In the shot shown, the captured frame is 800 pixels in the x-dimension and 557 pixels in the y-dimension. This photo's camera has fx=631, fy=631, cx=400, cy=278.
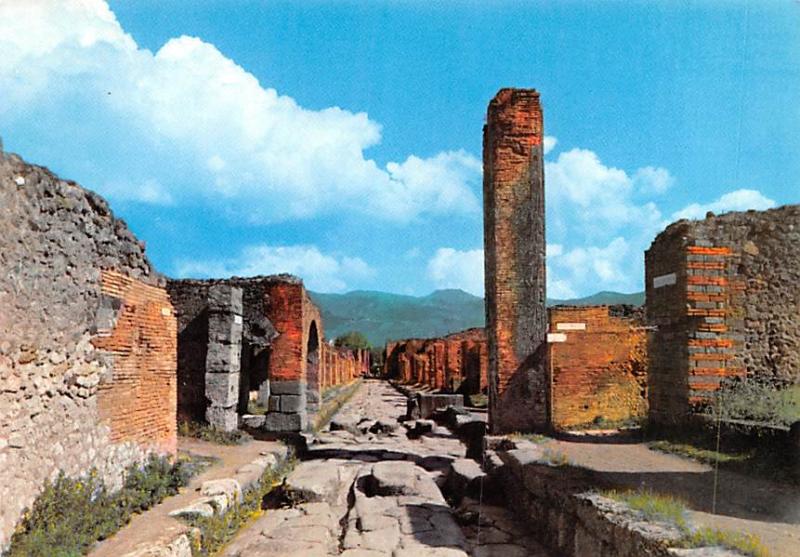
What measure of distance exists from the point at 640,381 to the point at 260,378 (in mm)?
13627

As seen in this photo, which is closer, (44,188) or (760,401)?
(44,188)

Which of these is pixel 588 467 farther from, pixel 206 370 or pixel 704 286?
pixel 206 370

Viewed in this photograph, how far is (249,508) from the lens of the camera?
777cm

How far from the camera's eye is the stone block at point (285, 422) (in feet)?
44.1

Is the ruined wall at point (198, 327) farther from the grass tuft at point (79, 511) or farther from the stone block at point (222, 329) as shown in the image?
the grass tuft at point (79, 511)

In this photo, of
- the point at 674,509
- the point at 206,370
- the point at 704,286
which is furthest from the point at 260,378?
the point at 674,509

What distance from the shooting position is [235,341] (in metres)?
12.6

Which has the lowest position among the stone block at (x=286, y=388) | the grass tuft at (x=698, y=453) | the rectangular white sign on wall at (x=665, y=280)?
the grass tuft at (x=698, y=453)

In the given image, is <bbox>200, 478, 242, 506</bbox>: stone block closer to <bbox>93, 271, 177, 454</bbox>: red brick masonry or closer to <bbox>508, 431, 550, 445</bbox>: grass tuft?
<bbox>93, 271, 177, 454</bbox>: red brick masonry

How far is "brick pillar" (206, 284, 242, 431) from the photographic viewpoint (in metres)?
12.1

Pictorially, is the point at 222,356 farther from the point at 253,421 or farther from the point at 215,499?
the point at 215,499

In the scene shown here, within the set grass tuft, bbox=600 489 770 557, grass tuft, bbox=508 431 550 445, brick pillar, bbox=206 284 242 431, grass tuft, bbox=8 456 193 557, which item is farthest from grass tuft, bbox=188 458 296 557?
grass tuft, bbox=508 431 550 445

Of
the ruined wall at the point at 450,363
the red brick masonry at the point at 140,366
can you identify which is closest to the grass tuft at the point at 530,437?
the red brick masonry at the point at 140,366

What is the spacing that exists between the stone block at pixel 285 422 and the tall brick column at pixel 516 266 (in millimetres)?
4491
